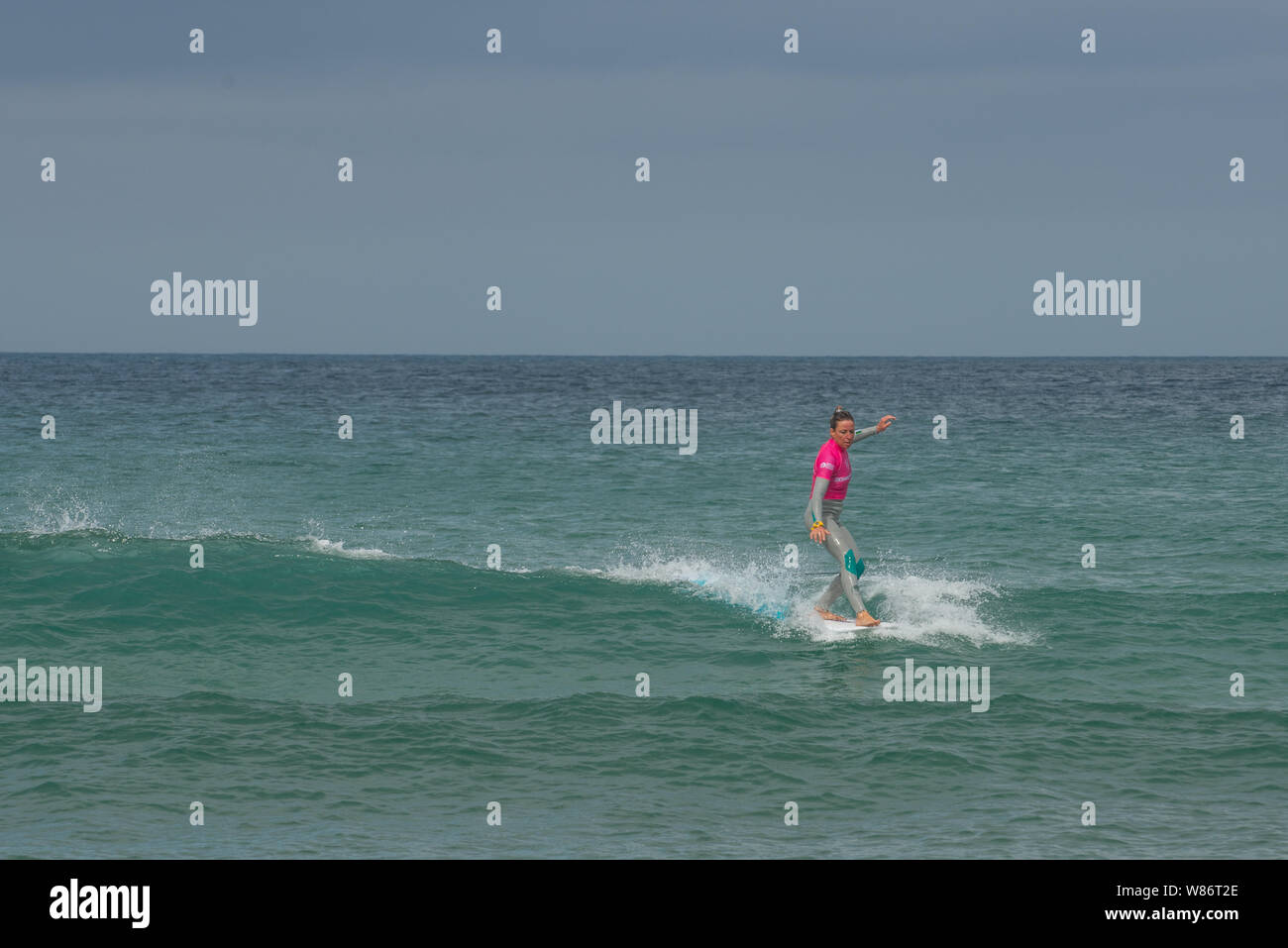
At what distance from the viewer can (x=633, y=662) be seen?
53.8ft

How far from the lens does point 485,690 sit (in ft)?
49.7

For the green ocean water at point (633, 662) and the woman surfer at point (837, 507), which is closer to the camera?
the green ocean water at point (633, 662)

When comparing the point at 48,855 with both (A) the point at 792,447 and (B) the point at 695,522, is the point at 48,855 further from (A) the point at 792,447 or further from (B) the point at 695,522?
(A) the point at 792,447

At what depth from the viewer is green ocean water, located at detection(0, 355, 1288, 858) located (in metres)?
11.0

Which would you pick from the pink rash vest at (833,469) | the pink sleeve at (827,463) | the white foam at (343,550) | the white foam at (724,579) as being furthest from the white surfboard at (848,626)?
the white foam at (343,550)

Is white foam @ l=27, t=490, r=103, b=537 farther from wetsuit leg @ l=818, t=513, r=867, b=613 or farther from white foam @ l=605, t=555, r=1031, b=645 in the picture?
wetsuit leg @ l=818, t=513, r=867, b=613

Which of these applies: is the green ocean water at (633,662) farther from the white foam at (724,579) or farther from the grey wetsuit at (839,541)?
the grey wetsuit at (839,541)

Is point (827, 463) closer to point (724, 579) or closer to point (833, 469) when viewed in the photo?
point (833, 469)

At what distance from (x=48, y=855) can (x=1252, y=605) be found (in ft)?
54.1

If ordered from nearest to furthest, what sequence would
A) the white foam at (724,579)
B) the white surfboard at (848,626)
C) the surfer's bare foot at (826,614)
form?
the white surfboard at (848,626)
the surfer's bare foot at (826,614)
the white foam at (724,579)

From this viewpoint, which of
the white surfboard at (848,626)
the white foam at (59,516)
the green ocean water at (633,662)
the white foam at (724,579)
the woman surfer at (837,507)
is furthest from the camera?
the white foam at (59,516)

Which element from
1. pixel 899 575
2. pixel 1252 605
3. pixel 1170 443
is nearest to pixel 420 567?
pixel 899 575

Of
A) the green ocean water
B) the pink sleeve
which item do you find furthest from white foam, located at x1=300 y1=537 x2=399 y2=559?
the pink sleeve

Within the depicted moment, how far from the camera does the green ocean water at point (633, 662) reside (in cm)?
1099
